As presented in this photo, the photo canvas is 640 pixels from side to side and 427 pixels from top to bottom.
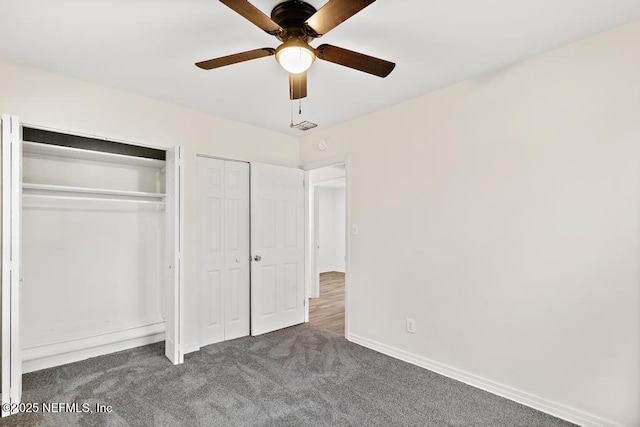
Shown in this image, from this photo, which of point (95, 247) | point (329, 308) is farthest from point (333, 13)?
point (329, 308)

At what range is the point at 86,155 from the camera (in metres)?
3.02

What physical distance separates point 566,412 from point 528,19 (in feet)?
8.18

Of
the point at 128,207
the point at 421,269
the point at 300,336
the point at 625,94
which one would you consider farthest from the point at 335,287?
the point at 625,94

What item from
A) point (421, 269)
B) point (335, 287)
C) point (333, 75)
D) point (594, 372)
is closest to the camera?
point (594, 372)

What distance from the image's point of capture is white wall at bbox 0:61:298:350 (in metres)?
2.53

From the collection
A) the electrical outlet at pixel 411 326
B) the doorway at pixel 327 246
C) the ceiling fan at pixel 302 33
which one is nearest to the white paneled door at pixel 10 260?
the ceiling fan at pixel 302 33

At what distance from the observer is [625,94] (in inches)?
77.9

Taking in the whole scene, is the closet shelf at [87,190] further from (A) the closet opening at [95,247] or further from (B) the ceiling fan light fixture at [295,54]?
(B) the ceiling fan light fixture at [295,54]

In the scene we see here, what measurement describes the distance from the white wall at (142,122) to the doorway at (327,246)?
3.30 feet

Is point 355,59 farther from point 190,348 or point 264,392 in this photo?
point 190,348

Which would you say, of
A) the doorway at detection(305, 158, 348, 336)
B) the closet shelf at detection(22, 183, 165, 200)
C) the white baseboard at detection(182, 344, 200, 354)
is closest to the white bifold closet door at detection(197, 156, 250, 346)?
the white baseboard at detection(182, 344, 200, 354)

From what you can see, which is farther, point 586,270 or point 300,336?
point 300,336

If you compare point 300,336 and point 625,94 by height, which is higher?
point 625,94

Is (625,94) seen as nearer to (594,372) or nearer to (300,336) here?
(594,372)
